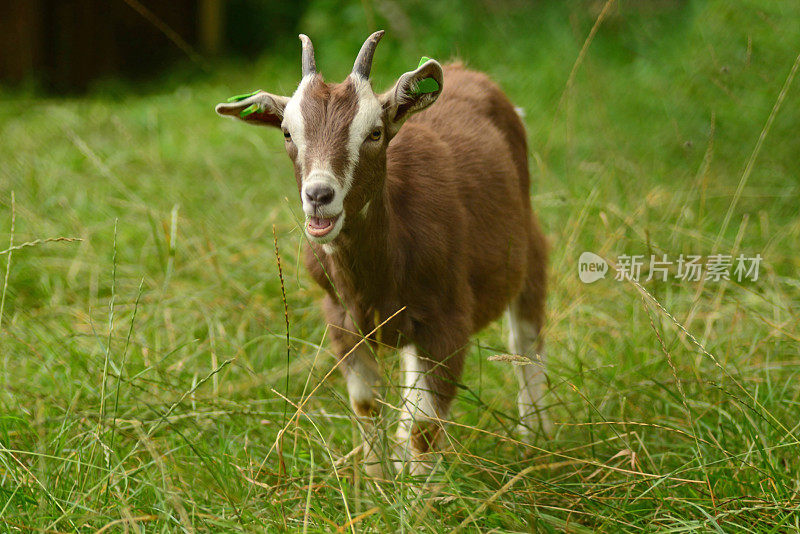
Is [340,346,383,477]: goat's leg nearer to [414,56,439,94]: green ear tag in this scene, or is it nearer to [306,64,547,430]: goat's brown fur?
[306,64,547,430]: goat's brown fur

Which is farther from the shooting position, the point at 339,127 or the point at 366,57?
the point at 366,57

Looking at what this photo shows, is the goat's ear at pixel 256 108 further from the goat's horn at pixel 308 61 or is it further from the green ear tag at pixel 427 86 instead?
the green ear tag at pixel 427 86

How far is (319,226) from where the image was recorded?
236 cm

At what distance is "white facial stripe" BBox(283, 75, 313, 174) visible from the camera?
2438 mm

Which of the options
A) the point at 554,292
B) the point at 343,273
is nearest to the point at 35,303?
the point at 343,273

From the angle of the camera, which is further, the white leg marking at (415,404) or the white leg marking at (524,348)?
the white leg marking at (524,348)

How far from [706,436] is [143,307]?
258 centimetres

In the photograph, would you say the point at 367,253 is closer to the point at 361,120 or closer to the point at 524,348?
the point at 361,120

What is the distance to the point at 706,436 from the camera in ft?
9.67

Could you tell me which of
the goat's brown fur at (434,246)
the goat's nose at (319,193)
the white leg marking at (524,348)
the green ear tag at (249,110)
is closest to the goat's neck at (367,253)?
the goat's brown fur at (434,246)

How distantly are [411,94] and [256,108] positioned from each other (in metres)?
0.48

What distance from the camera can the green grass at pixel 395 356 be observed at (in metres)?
2.43

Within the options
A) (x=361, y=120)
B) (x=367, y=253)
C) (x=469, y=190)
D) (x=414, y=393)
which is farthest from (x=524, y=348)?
(x=361, y=120)

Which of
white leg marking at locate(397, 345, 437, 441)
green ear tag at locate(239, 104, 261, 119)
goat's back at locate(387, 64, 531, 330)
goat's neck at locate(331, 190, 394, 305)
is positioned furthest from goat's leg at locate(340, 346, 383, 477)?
green ear tag at locate(239, 104, 261, 119)
